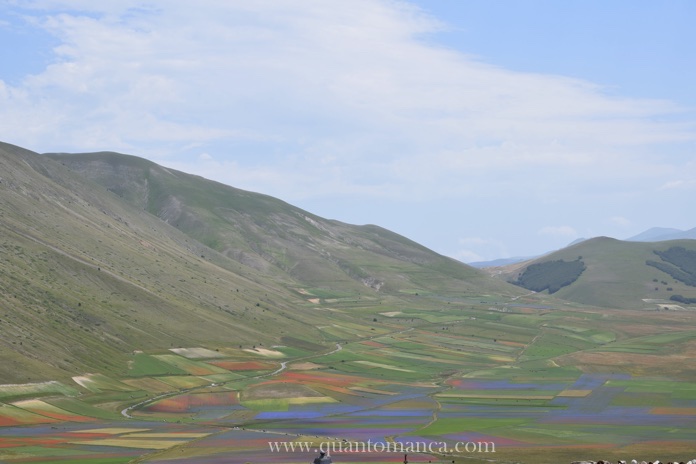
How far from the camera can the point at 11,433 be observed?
11250 cm

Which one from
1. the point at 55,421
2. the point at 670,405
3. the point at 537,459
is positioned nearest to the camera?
the point at 537,459

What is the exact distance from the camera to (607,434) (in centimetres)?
11606

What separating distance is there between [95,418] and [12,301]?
208ft

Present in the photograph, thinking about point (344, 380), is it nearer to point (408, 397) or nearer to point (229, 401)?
point (408, 397)

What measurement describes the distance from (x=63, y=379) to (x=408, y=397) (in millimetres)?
63449

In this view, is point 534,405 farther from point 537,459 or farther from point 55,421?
point 55,421

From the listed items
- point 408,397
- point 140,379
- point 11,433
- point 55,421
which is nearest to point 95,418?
point 55,421

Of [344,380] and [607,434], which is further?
[344,380]

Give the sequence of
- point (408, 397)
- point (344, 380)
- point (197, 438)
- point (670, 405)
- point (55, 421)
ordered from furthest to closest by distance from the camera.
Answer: point (344, 380) → point (408, 397) → point (670, 405) → point (55, 421) → point (197, 438)

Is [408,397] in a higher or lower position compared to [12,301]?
lower

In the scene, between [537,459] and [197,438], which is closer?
[537,459]

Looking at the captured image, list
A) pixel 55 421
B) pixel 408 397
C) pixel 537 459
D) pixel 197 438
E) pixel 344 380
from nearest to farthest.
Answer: pixel 537 459
pixel 197 438
pixel 55 421
pixel 408 397
pixel 344 380

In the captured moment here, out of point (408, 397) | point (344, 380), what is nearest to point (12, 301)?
point (344, 380)

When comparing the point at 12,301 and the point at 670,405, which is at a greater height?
the point at 12,301
